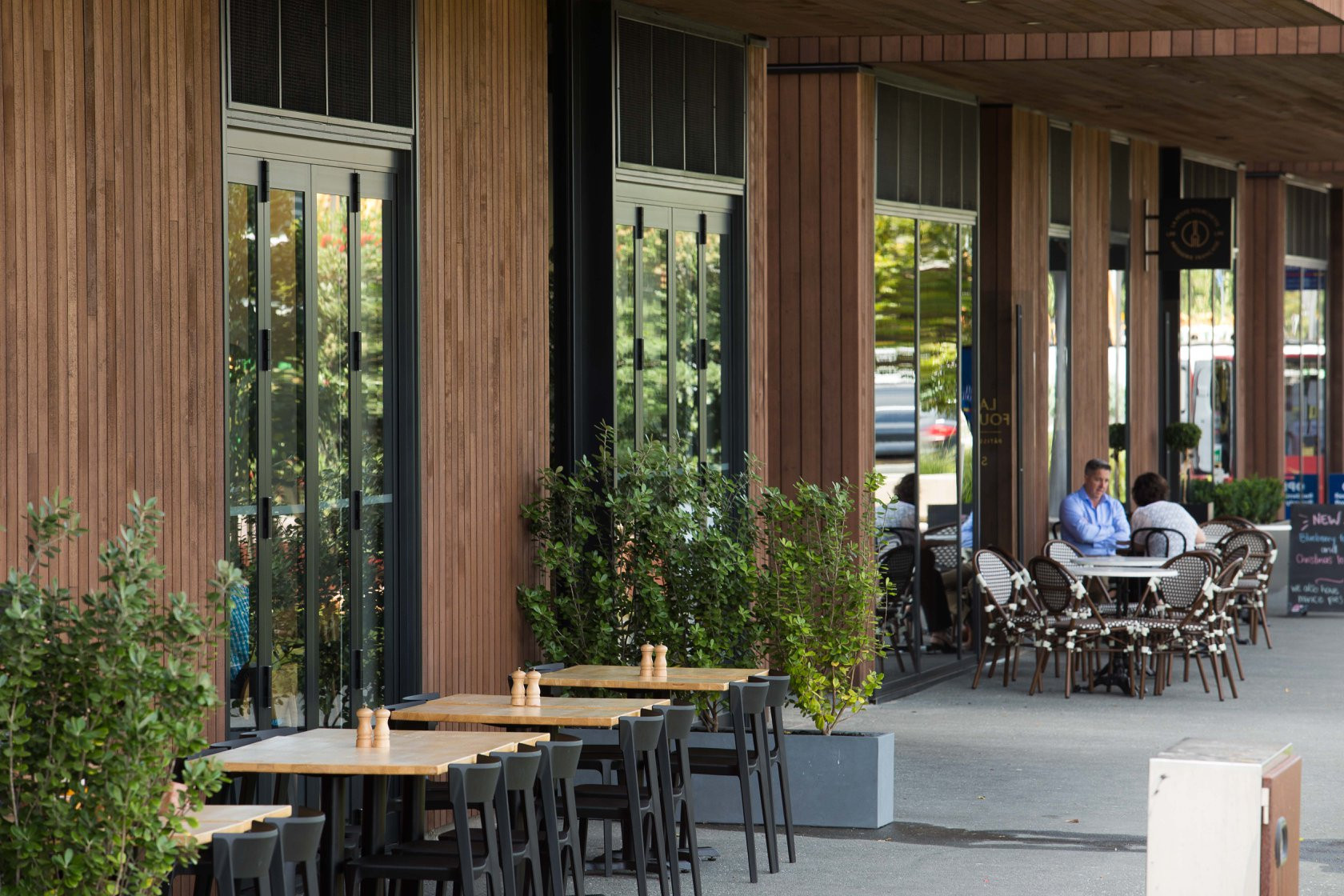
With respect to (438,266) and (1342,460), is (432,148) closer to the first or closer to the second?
(438,266)

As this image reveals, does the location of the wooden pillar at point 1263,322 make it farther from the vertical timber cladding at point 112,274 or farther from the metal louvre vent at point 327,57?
the vertical timber cladding at point 112,274

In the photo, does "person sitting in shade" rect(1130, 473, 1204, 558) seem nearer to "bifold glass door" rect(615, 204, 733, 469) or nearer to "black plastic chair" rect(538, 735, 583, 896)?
"bifold glass door" rect(615, 204, 733, 469)

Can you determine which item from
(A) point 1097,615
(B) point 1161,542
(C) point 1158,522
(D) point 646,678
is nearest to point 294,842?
(D) point 646,678

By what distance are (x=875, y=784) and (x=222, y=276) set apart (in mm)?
3412

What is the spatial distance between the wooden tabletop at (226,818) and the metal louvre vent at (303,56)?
9.95 feet

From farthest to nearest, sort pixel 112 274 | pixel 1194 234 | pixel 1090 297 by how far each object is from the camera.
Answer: pixel 1194 234 → pixel 1090 297 → pixel 112 274

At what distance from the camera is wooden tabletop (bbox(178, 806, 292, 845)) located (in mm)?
4637

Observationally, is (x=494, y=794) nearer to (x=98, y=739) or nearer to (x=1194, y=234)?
(x=98, y=739)

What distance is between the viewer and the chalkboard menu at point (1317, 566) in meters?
16.7

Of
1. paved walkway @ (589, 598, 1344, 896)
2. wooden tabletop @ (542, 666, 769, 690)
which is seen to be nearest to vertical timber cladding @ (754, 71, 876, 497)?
paved walkway @ (589, 598, 1344, 896)

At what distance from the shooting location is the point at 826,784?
822 cm

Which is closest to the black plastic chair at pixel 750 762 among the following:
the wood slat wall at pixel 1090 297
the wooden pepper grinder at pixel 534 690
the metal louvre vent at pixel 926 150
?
the wooden pepper grinder at pixel 534 690

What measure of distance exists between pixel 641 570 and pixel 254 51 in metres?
2.82

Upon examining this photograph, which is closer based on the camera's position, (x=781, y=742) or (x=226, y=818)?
(x=226, y=818)
